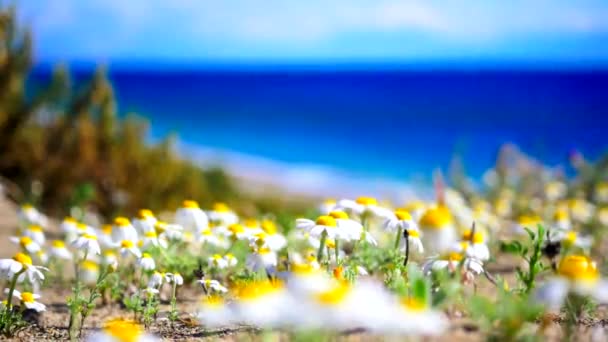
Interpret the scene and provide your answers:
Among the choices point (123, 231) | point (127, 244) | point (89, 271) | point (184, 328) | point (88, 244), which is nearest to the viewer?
point (184, 328)

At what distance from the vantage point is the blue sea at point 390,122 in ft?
82.8

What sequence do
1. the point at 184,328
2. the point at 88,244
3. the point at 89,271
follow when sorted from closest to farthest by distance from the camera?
the point at 184,328
the point at 88,244
the point at 89,271

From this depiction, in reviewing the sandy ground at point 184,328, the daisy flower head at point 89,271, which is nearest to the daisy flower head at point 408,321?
the sandy ground at point 184,328

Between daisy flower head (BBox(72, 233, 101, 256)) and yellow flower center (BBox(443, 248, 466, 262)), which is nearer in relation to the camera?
yellow flower center (BBox(443, 248, 466, 262))

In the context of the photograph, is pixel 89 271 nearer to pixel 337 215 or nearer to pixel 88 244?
pixel 88 244

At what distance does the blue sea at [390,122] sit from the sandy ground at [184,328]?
20.7 ft

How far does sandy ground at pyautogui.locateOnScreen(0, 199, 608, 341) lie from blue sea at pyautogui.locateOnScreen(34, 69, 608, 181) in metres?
6.30

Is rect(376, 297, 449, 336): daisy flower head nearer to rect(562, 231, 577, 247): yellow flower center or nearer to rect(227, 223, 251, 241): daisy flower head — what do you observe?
rect(227, 223, 251, 241): daisy flower head

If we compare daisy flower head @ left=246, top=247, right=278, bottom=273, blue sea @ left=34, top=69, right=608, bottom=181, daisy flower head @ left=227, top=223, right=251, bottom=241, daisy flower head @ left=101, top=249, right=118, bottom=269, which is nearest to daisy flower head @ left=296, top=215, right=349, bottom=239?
daisy flower head @ left=246, top=247, right=278, bottom=273

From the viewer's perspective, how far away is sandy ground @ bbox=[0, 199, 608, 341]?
230 cm

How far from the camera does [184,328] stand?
2988 millimetres

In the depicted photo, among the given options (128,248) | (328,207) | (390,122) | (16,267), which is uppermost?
(390,122)

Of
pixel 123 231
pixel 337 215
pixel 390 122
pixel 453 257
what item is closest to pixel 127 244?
pixel 123 231

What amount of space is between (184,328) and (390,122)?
3555 cm
